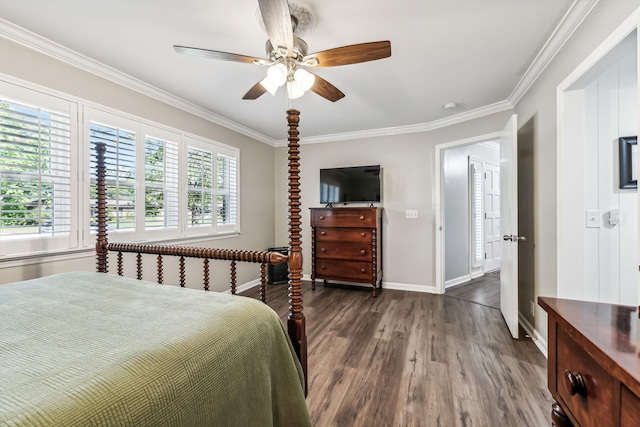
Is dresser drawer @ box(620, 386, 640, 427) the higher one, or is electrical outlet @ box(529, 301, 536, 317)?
dresser drawer @ box(620, 386, 640, 427)

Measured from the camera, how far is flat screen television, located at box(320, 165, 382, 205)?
13.1ft

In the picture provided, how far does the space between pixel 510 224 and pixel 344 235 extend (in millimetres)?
1969

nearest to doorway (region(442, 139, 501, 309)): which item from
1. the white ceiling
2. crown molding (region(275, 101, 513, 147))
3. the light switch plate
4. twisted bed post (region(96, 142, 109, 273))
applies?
crown molding (region(275, 101, 513, 147))

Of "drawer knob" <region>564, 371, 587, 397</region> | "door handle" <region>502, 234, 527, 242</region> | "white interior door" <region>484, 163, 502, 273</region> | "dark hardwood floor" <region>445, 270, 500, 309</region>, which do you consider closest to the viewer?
"drawer knob" <region>564, 371, 587, 397</region>

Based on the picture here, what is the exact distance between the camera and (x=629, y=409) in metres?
0.53

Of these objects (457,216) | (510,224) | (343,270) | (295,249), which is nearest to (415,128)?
(457,216)

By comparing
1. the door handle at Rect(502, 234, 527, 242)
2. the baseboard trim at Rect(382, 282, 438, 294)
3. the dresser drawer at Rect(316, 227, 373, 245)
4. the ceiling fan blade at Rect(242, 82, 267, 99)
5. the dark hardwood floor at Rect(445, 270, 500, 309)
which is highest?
the ceiling fan blade at Rect(242, 82, 267, 99)

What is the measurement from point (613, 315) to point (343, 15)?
1.92 meters

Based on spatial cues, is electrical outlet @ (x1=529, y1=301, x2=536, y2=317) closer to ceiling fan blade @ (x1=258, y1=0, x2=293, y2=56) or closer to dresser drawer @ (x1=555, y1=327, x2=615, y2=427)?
dresser drawer @ (x1=555, y1=327, x2=615, y2=427)

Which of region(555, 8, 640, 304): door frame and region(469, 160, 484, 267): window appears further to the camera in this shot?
region(469, 160, 484, 267): window

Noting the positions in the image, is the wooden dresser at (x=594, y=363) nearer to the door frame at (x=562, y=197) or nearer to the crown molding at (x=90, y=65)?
the door frame at (x=562, y=197)

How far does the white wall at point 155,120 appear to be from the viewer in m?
1.91

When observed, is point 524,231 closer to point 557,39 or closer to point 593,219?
point 593,219

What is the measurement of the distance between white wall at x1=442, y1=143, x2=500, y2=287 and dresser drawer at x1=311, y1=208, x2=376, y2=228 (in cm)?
121
